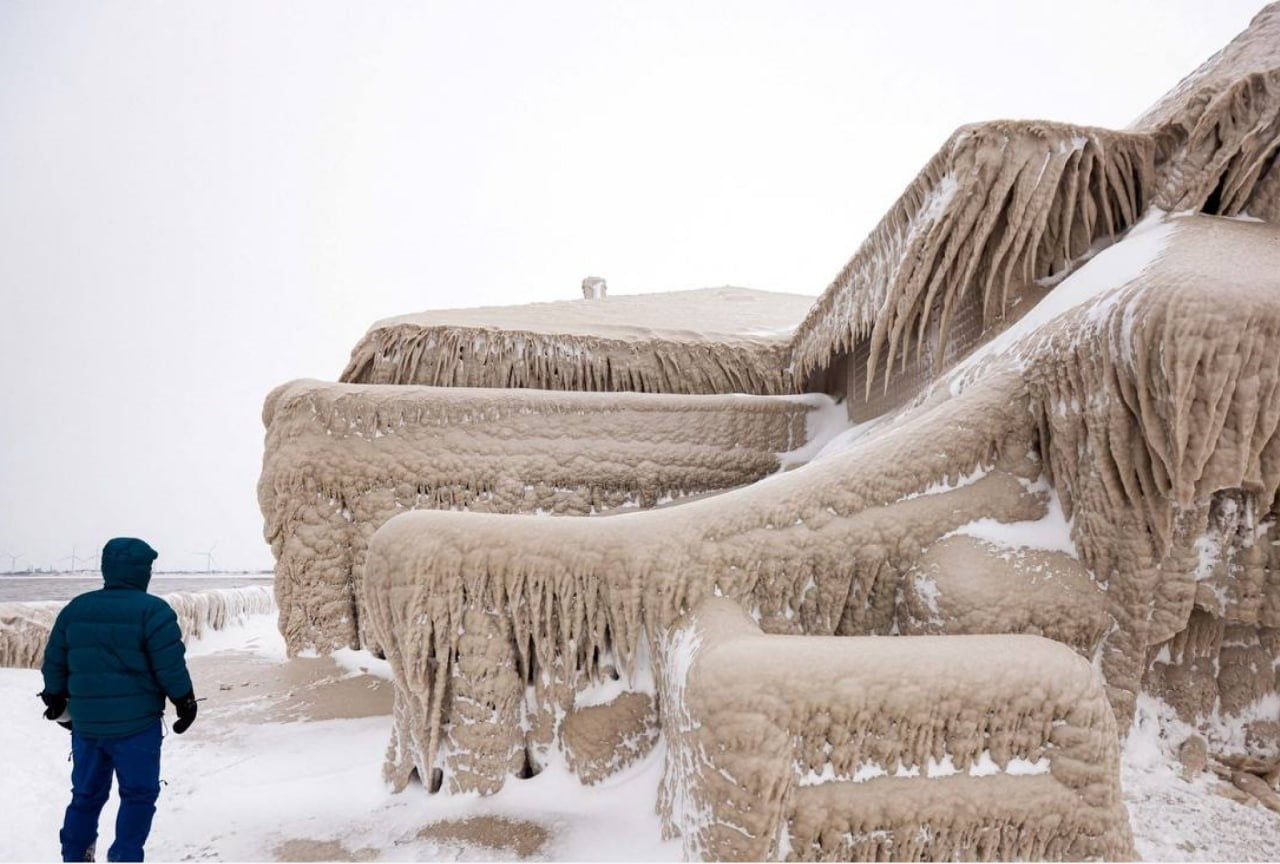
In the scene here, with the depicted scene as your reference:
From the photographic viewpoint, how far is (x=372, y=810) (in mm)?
2938

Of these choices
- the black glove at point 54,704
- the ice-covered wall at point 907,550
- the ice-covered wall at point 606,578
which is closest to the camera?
the black glove at point 54,704

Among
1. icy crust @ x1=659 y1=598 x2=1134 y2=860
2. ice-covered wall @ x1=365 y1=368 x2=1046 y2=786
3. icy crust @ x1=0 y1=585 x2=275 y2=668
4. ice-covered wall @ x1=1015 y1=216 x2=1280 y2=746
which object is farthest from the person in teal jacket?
ice-covered wall @ x1=1015 y1=216 x2=1280 y2=746

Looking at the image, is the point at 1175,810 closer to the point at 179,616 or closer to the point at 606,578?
the point at 606,578

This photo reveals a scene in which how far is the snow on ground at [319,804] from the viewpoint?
2650 millimetres

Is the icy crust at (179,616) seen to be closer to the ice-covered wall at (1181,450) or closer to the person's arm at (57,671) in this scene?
the person's arm at (57,671)

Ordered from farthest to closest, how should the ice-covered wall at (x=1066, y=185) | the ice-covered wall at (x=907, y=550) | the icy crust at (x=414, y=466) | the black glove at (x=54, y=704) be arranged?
the icy crust at (x=414, y=466) → the ice-covered wall at (x=1066, y=185) → the ice-covered wall at (x=907, y=550) → the black glove at (x=54, y=704)

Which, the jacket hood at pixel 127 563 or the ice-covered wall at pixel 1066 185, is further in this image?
the ice-covered wall at pixel 1066 185

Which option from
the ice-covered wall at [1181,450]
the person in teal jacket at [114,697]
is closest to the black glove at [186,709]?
the person in teal jacket at [114,697]

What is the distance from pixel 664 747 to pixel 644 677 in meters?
0.31

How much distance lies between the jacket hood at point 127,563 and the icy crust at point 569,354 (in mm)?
3502

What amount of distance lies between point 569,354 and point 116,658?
4.29 meters

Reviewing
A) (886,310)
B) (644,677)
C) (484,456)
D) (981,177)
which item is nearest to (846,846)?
(644,677)

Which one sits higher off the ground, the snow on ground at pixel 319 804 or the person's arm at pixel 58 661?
the person's arm at pixel 58 661

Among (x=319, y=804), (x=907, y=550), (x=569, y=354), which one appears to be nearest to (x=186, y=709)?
(x=319, y=804)
